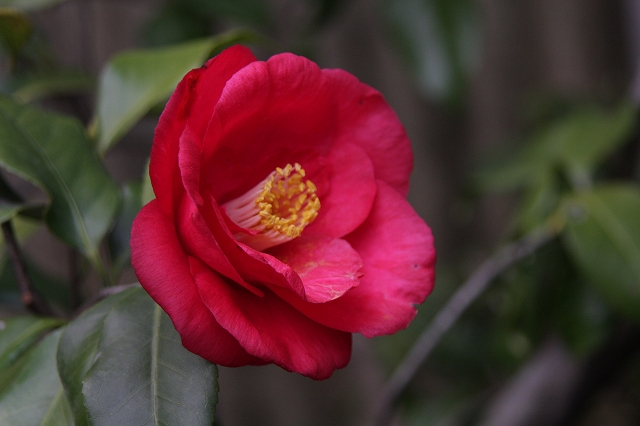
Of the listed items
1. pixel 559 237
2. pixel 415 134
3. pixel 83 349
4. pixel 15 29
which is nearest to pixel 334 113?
pixel 83 349

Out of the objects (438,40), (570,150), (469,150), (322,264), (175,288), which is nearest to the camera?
(175,288)

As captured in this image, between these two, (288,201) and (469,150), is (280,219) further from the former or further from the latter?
(469,150)

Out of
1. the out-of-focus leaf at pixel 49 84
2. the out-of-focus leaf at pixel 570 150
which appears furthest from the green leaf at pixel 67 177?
the out-of-focus leaf at pixel 570 150

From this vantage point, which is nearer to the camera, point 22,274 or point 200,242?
point 200,242

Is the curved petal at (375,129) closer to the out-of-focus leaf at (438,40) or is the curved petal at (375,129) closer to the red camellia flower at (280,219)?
the red camellia flower at (280,219)

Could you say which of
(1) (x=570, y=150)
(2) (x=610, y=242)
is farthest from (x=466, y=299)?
(1) (x=570, y=150)

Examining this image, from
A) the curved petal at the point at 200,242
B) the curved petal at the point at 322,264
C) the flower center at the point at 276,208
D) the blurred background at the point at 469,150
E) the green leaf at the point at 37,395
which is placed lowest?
the blurred background at the point at 469,150
